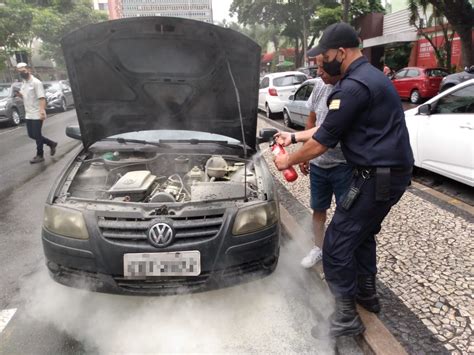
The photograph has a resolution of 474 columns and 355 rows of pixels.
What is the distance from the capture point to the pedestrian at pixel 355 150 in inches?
79.9

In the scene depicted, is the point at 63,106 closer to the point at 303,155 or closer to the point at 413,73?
the point at 413,73

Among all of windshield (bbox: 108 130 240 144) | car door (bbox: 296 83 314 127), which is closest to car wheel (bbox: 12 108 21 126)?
car door (bbox: 296 83 314 127)

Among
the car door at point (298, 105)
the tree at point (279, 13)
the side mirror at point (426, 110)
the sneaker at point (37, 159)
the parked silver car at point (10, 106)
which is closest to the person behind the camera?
the side mirror at point (426, 110)

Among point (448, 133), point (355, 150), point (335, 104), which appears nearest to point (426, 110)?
point (448, 133)

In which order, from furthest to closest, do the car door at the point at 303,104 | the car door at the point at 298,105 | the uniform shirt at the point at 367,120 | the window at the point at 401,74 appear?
the window at the point at 401,74 < the car door at the point at 298,105 < the car door at the point at 303,104 < the uniform shirt at the point at 367,120

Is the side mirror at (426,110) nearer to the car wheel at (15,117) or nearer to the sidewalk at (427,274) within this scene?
the sidewalk at (427,274)

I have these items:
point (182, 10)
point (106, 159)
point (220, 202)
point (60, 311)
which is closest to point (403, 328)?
point (220, 202)

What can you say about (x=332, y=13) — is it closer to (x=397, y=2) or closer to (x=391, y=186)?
(x=397, y=2)

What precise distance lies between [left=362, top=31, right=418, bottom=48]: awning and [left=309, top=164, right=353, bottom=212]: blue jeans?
23.2m

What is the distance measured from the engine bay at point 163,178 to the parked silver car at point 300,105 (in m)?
5.91

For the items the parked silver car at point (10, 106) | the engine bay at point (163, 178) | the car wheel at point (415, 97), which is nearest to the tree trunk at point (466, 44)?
the car wheel at point (415, 97)

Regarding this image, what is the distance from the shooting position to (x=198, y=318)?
2.62m

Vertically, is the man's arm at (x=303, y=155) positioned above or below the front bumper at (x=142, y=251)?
above

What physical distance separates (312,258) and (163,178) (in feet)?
4.64
